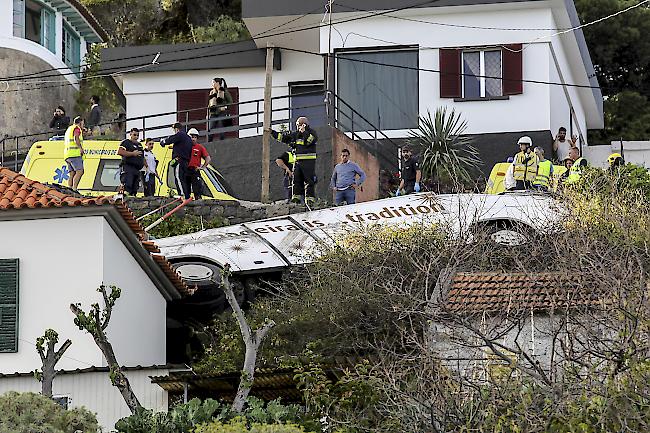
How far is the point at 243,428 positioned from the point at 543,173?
13732 mm

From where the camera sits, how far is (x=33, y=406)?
63.2 feet

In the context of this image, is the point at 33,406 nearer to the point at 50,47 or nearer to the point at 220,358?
the point at 220,358

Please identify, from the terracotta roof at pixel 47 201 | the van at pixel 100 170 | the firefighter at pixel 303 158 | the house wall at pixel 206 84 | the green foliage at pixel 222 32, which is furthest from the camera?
the green foliage at pixel 222 32

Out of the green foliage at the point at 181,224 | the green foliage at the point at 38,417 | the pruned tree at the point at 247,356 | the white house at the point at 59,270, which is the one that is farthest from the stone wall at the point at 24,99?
the green foliage at the point at 38,417

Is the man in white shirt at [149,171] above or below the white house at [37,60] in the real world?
below

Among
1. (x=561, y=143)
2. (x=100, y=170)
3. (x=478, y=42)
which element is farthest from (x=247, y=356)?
(x=478, y=42)

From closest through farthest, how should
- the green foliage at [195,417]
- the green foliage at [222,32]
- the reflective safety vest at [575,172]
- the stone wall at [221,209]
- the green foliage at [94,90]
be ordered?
the green foliage at [195,417] → the reflective safety vest at [575,172] → the stone wall at [221,209] → the green foliage at [222,32] → the green foliage at [94,90]

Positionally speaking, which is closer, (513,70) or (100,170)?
(100,170)

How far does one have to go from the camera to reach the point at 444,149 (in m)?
34.8

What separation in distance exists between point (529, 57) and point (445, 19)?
82.0 inches

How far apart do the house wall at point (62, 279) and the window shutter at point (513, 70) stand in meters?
14.8

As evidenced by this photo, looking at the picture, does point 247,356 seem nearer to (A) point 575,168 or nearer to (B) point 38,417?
(B) point 38,417

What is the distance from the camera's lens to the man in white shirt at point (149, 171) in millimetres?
32938

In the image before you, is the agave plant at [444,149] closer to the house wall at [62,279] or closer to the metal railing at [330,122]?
the metal railing at [330,122]
